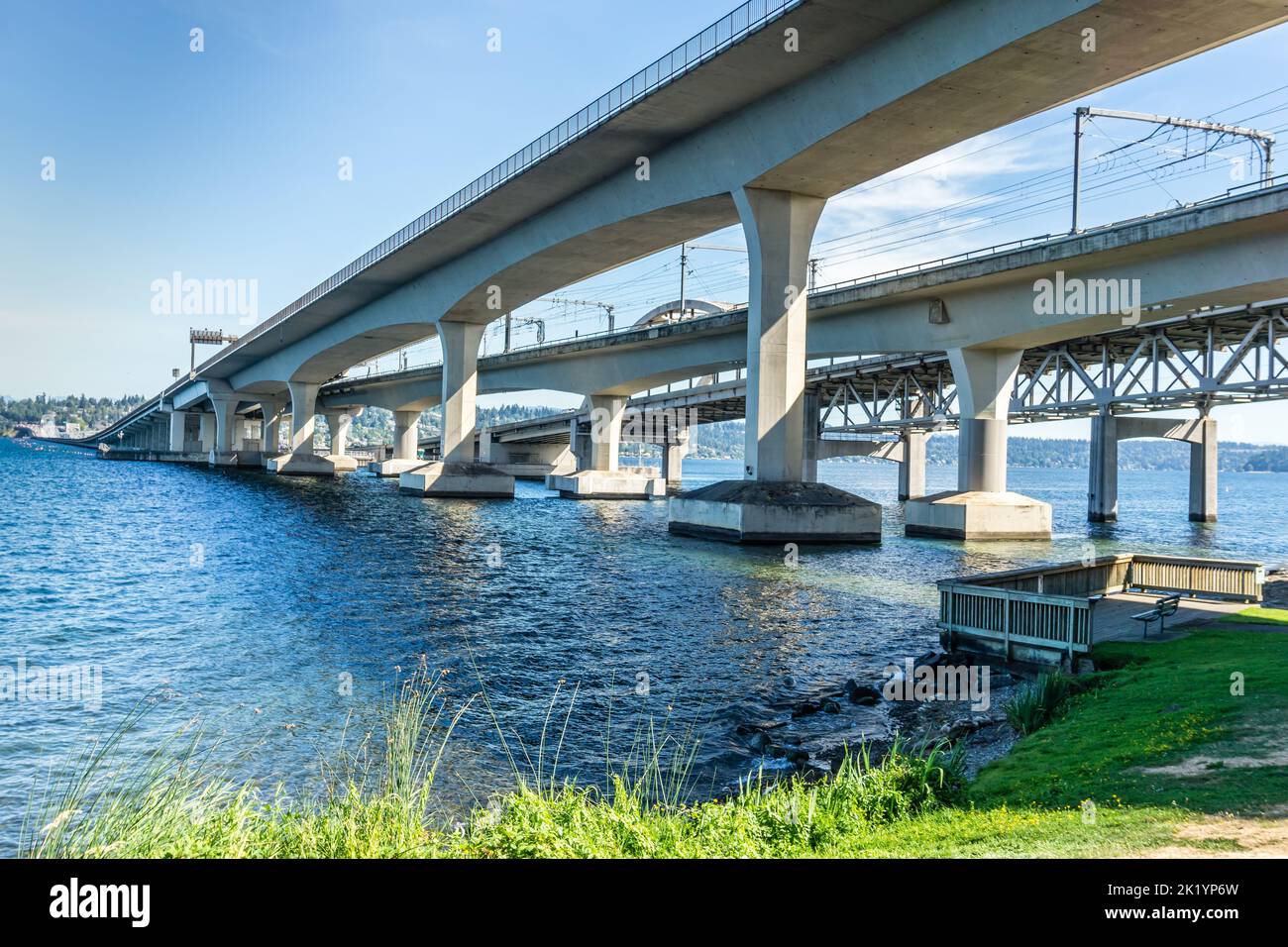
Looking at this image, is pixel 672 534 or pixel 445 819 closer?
pixel 445 819

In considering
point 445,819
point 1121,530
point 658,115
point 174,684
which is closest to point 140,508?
point 658,115

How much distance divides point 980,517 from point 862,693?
30280mm

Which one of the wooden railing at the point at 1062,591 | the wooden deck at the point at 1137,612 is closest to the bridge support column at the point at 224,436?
the wooden railing at the point at 1062,591

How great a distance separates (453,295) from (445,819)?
5358cm

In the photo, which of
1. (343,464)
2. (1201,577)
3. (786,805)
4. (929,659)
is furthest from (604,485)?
(343,464)

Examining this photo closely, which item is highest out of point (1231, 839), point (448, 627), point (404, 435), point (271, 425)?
point (271, 425)

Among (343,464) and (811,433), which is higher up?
(811,433)

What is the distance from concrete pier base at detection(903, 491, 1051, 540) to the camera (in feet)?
138

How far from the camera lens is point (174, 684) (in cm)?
1373

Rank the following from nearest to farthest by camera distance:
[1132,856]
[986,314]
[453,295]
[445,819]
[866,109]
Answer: [1132,856] < [445,819] < [866,109] < [986,314] < [453,295]

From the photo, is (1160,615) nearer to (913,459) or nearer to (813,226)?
(813,226)

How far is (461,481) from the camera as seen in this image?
62969mm

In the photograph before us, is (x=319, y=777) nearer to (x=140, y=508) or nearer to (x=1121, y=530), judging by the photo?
(x=140, y=508)

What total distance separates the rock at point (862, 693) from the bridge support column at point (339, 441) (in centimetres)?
12315
